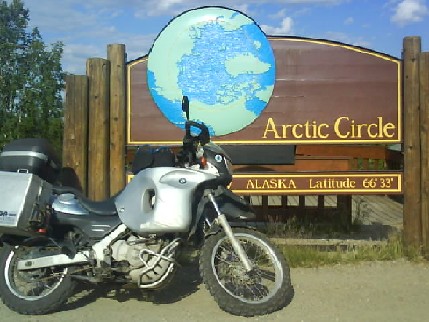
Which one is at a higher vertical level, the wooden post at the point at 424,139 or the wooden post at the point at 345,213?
the wooden post at the point at 424,139

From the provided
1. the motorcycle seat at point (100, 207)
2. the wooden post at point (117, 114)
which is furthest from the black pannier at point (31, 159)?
the wooden post at point (117, 114)

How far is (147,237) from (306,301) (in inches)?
→ 60.7

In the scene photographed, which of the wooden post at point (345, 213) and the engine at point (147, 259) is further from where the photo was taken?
the wooden post at point (345, 213)

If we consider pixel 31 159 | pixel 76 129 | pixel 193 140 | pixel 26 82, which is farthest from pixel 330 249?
pixel 26 82

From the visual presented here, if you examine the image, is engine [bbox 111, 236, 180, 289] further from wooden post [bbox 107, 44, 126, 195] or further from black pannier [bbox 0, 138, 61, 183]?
wooden post [bbox 107, 44, 126, 195]

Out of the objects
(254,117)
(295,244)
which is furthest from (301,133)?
(295,244)

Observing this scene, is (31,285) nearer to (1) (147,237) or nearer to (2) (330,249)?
(1) (147,237)

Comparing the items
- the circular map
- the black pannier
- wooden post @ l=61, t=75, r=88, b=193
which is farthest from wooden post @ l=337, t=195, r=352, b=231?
the black pannier

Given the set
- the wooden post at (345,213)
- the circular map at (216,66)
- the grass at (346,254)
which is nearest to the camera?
the grass at (346,254)

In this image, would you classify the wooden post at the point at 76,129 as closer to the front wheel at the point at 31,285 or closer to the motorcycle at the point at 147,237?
the motorcycle at the point at 147,237

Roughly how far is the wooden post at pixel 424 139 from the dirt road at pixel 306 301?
0.54m

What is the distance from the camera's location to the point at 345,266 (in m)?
6.48

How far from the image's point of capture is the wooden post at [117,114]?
6750 mm

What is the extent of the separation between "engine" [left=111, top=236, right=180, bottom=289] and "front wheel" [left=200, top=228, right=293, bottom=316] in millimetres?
279
